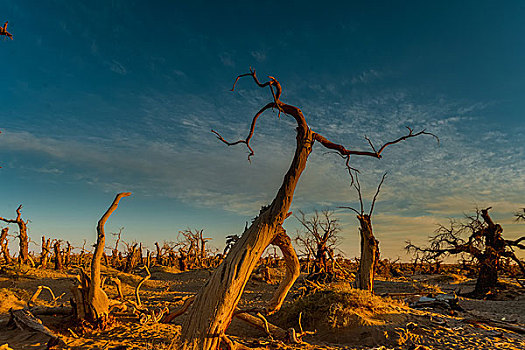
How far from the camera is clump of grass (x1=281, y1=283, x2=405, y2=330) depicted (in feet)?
24.8

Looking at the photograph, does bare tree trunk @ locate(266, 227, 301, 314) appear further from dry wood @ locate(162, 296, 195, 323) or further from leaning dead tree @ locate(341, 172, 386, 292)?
leaning dead tree @ locate(341, 172, 386, 292)

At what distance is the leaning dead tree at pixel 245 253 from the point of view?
4.32 m

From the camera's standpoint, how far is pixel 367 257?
34.3ft

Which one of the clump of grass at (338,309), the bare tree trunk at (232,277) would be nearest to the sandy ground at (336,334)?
the clump of grass at (338,309)

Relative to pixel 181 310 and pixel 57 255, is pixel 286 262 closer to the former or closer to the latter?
pixel 181 310

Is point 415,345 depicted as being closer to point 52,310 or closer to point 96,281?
point 96,281

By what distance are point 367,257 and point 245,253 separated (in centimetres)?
717

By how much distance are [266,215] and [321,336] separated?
425cm

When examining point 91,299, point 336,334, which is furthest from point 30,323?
point 336,334

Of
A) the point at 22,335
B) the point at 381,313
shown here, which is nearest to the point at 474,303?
the point at 381,313

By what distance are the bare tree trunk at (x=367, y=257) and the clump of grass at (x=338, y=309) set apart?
1389 millimetres

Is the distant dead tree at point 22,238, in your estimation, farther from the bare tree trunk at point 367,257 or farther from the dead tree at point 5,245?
the bare tree trunk at point 367,257

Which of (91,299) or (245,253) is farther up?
(245,253)

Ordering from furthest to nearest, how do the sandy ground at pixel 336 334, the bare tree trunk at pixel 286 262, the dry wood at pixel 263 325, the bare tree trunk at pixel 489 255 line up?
the bare tree trunk at pixel 489 255
the dry wood at pixel 263 325
the sandy ground at pixel 336 334
the bare tree trunk at pixel 286 262
